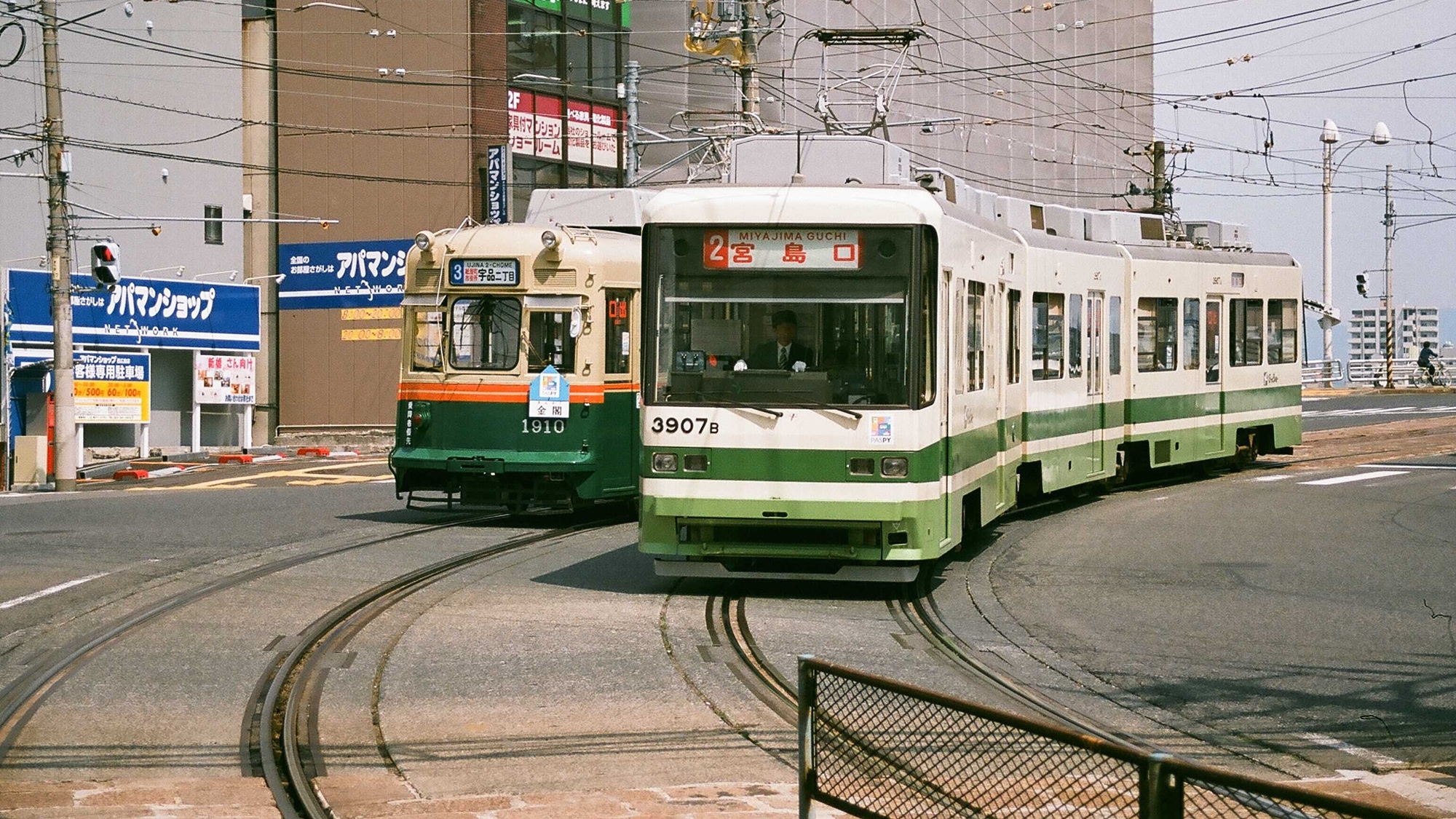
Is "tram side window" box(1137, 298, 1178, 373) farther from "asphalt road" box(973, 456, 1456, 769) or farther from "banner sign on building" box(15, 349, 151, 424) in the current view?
"banner sign on building" box(15, 349, 151, 424)

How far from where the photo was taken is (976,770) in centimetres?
491

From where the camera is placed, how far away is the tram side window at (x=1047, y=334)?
58.0ft

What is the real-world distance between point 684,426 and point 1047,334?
692cm

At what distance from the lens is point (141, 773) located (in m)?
7.43

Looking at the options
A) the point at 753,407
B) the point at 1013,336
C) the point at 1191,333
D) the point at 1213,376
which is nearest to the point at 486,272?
the point at 1013,336

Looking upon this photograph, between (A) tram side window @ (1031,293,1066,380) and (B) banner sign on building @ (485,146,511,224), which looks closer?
(A) tram side window @ (1031,293,1066,380)

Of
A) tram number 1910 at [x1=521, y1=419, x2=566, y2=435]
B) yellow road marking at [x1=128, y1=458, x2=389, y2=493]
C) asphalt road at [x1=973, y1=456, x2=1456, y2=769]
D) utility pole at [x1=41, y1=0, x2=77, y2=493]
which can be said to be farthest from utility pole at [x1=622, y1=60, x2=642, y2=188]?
tram number 1910 at [x1=521, y1=419, x2=566, y2=435]

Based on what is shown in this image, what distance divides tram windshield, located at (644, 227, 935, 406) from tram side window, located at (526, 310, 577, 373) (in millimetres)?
5155

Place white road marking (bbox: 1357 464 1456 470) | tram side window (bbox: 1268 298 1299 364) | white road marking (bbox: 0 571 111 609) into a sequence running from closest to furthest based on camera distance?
white road marking (bbox: 0 571 111 609) → tram side window (bbox: 1268 298 1299 364) → white road marking (bbox: 1357 464 1456 470)

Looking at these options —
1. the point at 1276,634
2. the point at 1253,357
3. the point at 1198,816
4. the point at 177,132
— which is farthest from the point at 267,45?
the point at 1198,816

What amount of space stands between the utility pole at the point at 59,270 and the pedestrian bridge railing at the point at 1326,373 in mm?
46145

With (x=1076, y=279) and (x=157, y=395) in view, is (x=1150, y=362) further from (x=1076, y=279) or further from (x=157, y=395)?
(x=157, y=395)

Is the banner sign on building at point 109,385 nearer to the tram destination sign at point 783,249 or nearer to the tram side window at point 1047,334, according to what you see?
the tram side window at point 1047,334

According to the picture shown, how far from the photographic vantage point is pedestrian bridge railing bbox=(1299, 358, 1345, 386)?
2458 inches
